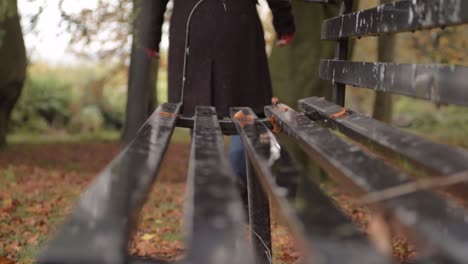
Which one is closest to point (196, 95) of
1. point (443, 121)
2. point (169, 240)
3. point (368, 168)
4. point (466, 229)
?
point (169, 240)

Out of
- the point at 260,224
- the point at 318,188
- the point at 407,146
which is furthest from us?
the point at 260,224

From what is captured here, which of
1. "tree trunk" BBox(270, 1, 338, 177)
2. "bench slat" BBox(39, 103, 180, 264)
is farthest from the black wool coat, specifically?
"tree trunk" BBox(270, 1, 338, 177)

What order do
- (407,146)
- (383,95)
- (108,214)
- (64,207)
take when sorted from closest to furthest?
(108,214) → (407,146) → (64,207) → (383,95)

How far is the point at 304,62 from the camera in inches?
279

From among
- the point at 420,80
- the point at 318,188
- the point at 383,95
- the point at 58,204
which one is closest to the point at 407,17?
the point at 420,80

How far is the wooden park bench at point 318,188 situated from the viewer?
936 millimetres

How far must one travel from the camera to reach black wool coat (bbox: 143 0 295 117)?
328 cm

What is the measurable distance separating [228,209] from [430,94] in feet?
2.74

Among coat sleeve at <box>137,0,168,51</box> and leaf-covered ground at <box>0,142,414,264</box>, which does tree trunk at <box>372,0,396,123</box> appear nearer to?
leaf-covered ground at <box>0,142,414,264</box>

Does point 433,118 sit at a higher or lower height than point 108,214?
lower

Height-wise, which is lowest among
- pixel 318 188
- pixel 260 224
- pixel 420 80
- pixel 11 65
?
pixel 260 224

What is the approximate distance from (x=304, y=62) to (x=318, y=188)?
5909 mm

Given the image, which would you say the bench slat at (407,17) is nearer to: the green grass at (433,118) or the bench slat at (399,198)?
the bench slat at (399,198)

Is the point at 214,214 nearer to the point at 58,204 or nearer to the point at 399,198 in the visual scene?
the point at 399,198
